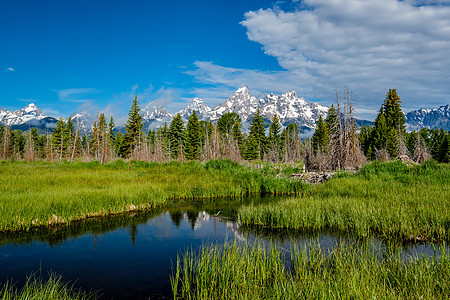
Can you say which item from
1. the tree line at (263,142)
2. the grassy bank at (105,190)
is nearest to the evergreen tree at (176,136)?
the tree line at (263,142)

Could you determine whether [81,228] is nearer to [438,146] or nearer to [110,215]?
[110,215]

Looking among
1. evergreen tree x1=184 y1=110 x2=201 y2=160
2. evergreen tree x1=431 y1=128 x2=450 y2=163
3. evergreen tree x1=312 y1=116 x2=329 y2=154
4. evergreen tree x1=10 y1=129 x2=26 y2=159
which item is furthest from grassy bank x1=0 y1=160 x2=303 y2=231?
evergreen tree x1=10 y1=129 x2=26 y2=159

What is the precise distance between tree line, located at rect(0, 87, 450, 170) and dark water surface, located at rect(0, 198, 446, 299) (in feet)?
60.7

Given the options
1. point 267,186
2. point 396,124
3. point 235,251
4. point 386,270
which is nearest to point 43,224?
point 235,251

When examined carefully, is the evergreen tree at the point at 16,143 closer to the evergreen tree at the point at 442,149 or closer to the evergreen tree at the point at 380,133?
the evergreen tree at the point at 380,133

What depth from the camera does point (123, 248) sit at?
9297 mm

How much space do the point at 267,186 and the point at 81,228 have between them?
13.4 meters

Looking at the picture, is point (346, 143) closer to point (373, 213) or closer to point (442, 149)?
point (373, 213)

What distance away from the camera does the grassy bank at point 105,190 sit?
35.7ft

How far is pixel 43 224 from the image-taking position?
10.8 meters

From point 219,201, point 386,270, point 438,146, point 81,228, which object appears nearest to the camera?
point 386,270

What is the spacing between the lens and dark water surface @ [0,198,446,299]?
678 centimetres

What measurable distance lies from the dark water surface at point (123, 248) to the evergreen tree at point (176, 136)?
57293 millimetres

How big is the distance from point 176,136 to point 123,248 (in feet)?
204
